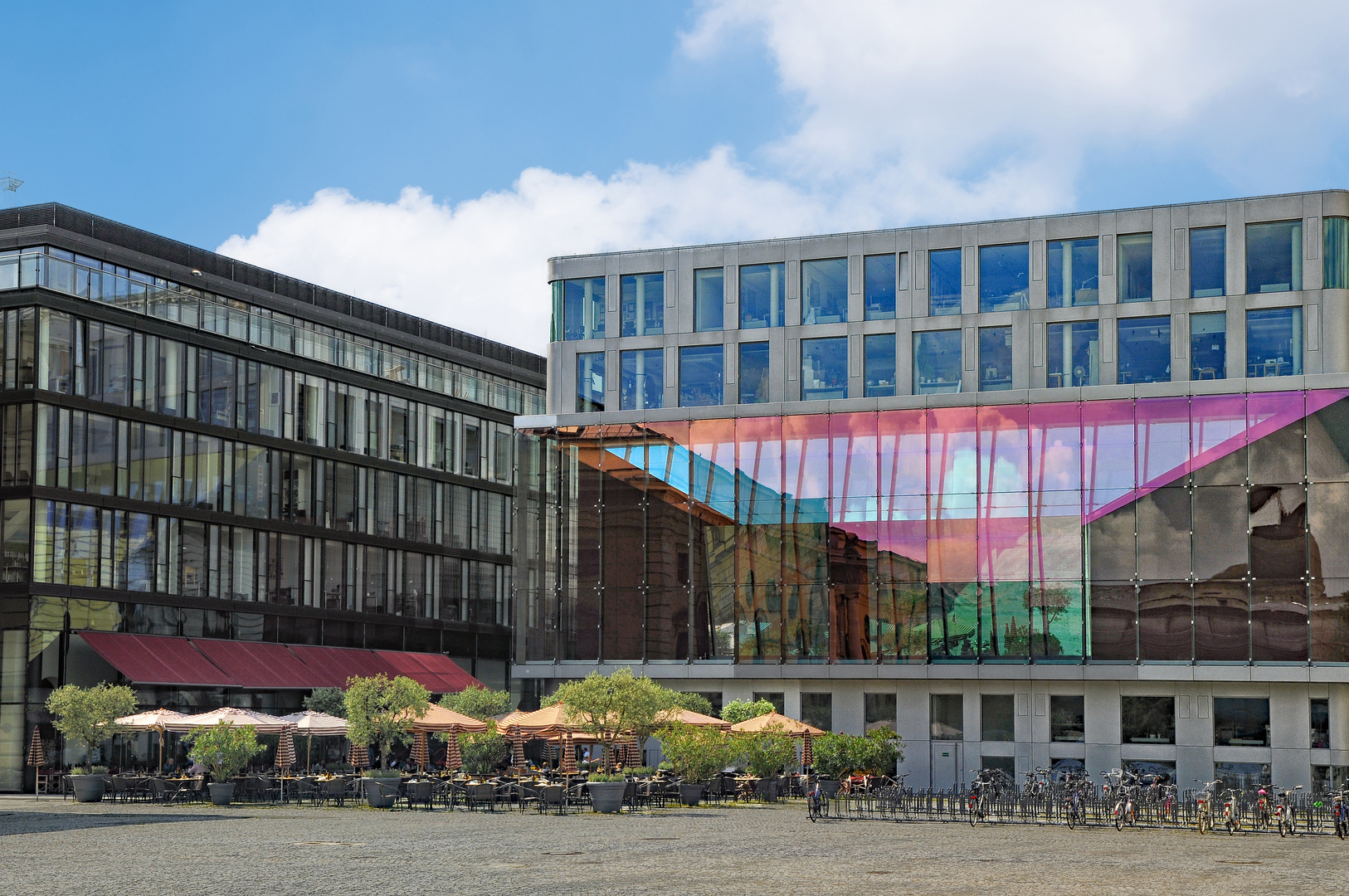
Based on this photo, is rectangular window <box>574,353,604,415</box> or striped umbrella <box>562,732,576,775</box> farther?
rectangular window <box>574,353,604,415</box>

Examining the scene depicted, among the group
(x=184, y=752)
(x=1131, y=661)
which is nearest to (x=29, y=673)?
(x=184, y=752)

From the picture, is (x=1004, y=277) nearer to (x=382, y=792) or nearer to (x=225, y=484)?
(x=382, y=792)

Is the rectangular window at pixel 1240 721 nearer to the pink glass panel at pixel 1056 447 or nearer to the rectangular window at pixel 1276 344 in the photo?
the pink glass panel at pixel 1056 447

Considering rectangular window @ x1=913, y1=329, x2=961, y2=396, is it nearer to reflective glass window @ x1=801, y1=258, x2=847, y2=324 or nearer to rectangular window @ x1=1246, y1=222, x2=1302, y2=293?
reflective glass window @ x1=801, y1=258, x2=847, y2=324

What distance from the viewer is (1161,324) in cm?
5281

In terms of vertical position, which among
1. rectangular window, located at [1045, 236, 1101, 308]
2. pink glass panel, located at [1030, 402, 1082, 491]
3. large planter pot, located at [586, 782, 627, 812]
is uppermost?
rectangular window, located at [1045, 236, 1101, 308]

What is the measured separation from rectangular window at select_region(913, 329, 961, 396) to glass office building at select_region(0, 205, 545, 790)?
27373mm

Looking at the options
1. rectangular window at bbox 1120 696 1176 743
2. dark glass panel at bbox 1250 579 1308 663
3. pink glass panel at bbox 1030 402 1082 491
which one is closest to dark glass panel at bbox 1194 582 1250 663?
dark glass panel at bbox 1250 579 1308 663

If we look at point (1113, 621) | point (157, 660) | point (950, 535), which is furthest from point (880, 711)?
point (157, 660)

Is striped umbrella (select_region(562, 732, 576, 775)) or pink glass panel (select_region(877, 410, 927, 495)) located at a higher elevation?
pink glass panel (select_region(877, 410, 927, 495))

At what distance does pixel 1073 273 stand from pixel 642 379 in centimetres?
1617

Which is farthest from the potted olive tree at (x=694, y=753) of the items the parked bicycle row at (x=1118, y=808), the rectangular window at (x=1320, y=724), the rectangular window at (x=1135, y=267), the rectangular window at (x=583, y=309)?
the rectangular window at (x=1135, y=267)

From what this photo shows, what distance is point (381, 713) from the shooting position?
43531mm

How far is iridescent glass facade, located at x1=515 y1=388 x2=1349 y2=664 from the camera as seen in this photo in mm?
49375
